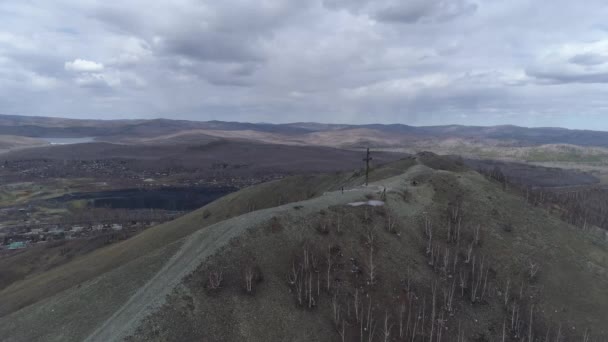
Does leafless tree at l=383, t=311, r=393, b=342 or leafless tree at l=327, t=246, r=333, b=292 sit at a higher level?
leafless tree at l=327, t=246, r=333, b=292

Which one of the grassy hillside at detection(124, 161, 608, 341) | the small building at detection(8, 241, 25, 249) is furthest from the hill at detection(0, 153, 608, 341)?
the small building at detection(8, 241, 25, 249)

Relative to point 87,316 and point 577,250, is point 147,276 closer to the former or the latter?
point 87,316

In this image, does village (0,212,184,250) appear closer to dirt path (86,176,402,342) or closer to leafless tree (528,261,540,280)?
dirt path (86,176,402,342)

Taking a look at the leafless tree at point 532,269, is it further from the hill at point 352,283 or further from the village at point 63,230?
the village at point 63,230

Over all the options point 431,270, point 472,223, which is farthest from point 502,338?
point 472,223

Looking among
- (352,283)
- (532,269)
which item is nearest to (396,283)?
(352,283)

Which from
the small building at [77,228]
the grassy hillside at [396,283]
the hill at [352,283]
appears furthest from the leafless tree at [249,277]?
the small building at [77,228]

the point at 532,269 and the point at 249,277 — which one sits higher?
the point at 249,277

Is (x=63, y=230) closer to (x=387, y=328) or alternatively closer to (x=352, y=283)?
(x=352, y=283)
